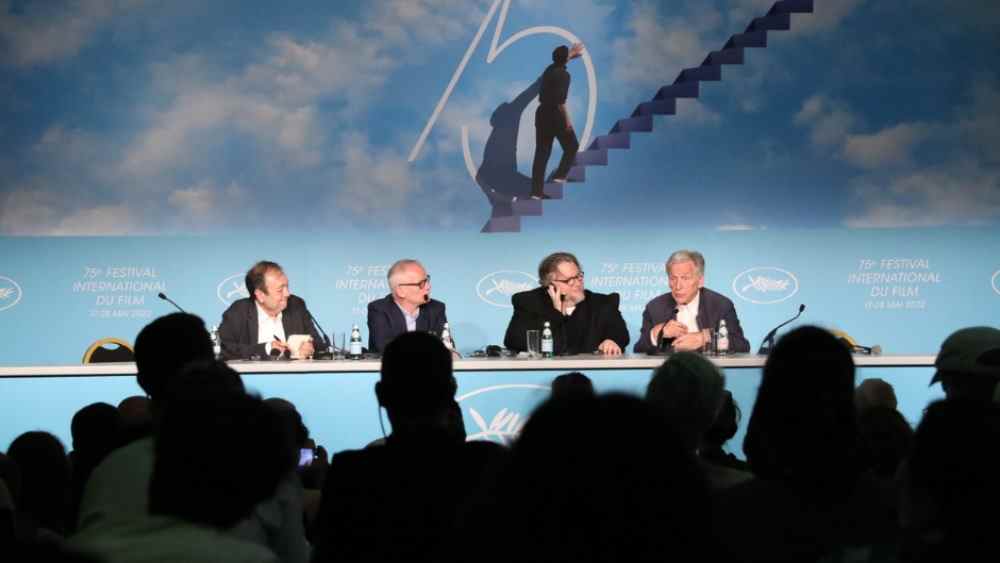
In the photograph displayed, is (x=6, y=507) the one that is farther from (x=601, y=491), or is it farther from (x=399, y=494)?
(x=601, y=491)

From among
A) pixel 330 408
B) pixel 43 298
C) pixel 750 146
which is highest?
pixel 750 146

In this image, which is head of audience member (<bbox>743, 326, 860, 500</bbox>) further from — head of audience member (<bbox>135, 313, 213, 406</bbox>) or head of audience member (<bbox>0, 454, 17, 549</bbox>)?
head of audience member (<bbox>0, 454, 17, 549</bbox>)

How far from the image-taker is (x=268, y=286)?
7555 millimetres

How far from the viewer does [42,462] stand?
287 cm

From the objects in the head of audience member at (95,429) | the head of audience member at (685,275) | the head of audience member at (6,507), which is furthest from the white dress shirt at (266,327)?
the head of audience member at (6,507)

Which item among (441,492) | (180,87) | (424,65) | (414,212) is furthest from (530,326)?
(441,492)

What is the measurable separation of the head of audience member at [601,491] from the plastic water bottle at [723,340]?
20.9ft

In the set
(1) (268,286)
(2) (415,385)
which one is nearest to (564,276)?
(1) (268,286)

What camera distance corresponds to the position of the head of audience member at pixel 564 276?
7.50m

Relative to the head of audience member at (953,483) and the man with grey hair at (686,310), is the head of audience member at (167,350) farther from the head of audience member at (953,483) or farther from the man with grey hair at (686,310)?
the man with grey hair at (686,310)

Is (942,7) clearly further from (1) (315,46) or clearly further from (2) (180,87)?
(2) (180,87)

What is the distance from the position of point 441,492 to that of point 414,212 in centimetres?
760

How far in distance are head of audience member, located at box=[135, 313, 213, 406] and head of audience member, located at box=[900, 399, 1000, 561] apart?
4.67 feet

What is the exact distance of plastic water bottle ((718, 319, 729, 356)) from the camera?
23.9ft
